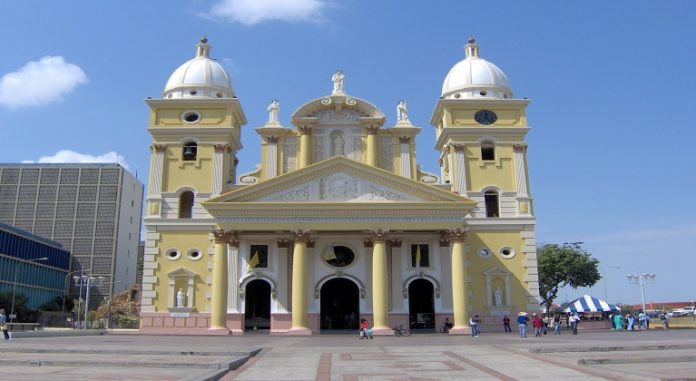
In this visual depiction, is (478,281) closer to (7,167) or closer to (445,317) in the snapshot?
(445,317)

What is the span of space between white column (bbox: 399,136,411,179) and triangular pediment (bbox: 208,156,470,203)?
5.21 m

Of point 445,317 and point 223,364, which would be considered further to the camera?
point 445,317

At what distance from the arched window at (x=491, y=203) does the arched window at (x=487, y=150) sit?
2.64m

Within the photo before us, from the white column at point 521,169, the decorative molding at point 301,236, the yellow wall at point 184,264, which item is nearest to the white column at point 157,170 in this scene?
the yellow wall at point 184,264

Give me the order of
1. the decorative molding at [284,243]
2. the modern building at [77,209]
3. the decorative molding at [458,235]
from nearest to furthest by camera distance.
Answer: the decorative molding at [458,235] < the decorative molding at [284,243] < the modern building at [77,209]

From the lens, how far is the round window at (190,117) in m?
44.2

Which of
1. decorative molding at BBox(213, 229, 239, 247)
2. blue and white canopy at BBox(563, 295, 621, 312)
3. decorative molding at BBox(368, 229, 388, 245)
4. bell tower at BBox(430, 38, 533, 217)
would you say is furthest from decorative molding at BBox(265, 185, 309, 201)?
blue and white canopy at BBox(563, 295, 621, 312)

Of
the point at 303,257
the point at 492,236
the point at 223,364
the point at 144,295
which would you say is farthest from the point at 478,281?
the point at 223,364

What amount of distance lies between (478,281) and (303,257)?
12.1m

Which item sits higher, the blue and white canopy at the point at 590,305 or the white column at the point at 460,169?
the white column at the point at 460,169

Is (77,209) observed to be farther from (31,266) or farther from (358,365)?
(358,365)

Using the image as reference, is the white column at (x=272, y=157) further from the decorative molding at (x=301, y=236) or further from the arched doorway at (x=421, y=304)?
the arched doorway at (x=421, y=304)

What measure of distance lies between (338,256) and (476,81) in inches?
659

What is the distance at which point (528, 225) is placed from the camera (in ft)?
136
